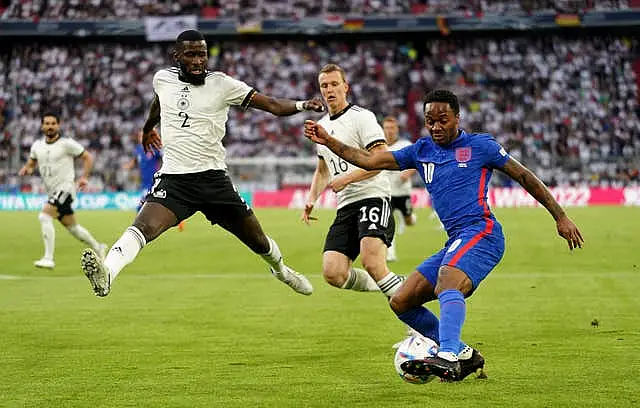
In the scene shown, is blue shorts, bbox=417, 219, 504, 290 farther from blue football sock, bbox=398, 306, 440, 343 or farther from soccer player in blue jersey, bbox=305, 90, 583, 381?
blue football sock, bbox=398, 306, 440, 343

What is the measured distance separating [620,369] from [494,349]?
1445mm

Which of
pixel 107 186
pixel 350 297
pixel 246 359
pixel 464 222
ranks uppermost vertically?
pixel 464 222

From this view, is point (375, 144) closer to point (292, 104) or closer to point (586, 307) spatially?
point (292, 104)

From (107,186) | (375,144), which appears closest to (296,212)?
(107,186)

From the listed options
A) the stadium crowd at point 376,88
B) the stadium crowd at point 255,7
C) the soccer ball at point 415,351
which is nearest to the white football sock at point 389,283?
the soccer ball at point 415,351

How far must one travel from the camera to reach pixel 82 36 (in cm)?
5103

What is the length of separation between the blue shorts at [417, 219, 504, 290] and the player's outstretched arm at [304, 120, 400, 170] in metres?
0.84

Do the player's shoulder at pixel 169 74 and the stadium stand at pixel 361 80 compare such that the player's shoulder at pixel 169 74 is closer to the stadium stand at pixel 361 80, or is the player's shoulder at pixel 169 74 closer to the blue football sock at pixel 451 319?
the blue football sock at pixel 451 319

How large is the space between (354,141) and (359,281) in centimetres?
137

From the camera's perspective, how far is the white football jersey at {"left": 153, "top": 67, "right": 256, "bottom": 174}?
1021 cm

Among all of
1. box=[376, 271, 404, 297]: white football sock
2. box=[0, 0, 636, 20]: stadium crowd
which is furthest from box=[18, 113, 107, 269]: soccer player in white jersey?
box=[0, 0, 636, 20]: stadium crowd

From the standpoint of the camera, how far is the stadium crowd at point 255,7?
50.7 meters

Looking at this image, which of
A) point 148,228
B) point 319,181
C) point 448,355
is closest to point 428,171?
point 448,355

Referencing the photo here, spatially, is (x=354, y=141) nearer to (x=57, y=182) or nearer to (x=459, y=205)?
(x=459, y=205)
